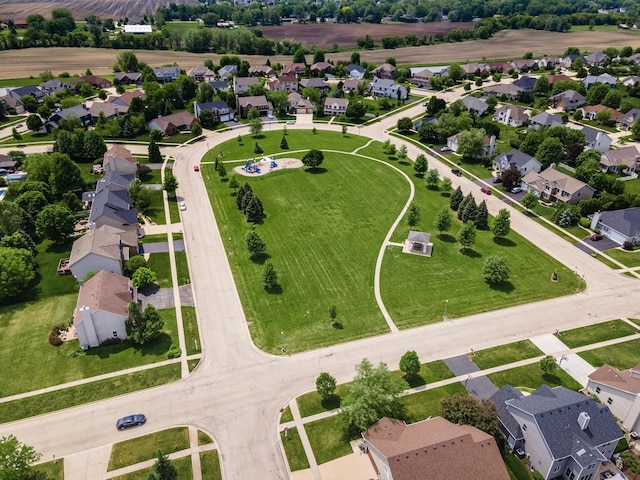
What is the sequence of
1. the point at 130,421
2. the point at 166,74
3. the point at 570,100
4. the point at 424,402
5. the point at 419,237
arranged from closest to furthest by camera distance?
the point at 130,421, the point at 424,402, the point at 419,237, the point at 570,100, the point at 166,74

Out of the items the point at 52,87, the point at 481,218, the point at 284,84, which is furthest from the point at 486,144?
the point at 52,87

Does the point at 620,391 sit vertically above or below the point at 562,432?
below

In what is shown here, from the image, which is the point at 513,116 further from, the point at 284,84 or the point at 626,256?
the point at 284,84

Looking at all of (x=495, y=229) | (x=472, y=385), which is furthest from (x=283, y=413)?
(x=495, y=229)

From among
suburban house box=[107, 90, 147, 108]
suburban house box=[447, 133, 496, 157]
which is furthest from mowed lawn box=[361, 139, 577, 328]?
suburban house box=[107, 90, 147, 108]

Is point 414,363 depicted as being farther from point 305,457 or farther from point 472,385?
point 305,457

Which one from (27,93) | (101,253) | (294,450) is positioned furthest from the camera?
(27,93)
